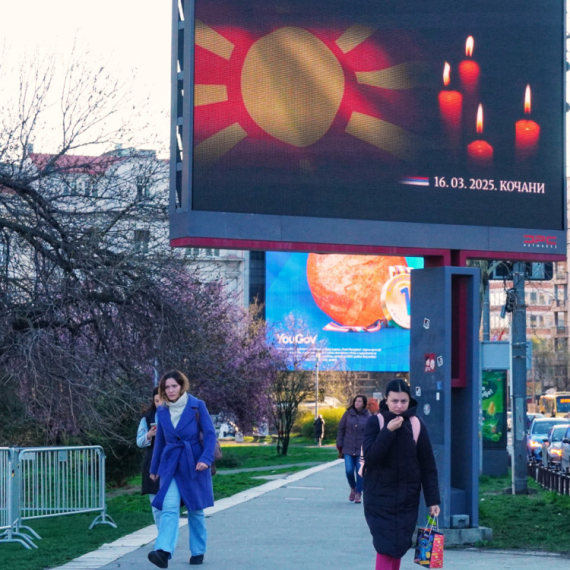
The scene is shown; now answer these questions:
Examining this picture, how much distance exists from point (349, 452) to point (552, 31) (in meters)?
7.54

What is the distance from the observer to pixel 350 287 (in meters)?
90.3

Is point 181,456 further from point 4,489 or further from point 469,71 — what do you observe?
point 469,71

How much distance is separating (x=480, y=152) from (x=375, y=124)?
3.93 ft

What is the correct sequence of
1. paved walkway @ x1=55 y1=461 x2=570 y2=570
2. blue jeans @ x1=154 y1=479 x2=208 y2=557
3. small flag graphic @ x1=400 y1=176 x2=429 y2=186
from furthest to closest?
small flag graphic @ x1=400 y1=176 x2=429 y2=186, paved walkway @ x1=55 y1=461 x2=570 y2=570, blue jeans @ x1=154 y1=479 x2=208 y2=557

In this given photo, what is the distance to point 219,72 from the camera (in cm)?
1066

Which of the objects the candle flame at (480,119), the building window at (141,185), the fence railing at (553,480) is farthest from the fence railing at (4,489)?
the fence railing at (553,480)

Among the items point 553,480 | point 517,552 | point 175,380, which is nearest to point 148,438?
point 175,380

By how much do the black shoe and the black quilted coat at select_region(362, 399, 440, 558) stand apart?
2432 millimetres

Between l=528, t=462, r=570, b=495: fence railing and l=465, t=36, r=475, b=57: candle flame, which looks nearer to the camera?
l=465, t=36, r=475, b=57: candle flame

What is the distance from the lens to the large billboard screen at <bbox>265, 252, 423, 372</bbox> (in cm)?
9031

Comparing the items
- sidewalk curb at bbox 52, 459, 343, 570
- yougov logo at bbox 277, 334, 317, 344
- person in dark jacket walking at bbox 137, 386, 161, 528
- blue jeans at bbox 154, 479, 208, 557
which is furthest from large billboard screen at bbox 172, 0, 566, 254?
yougov logo at bbox 277, 334, 317, 344

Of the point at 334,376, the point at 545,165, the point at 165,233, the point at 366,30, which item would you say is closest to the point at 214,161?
the point at 366,30

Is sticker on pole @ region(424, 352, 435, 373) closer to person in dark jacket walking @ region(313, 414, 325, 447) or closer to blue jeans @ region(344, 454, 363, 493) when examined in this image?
blue jeans @ region(344, 454, 363, 493)

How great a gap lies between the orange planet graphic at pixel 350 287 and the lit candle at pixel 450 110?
257ft
